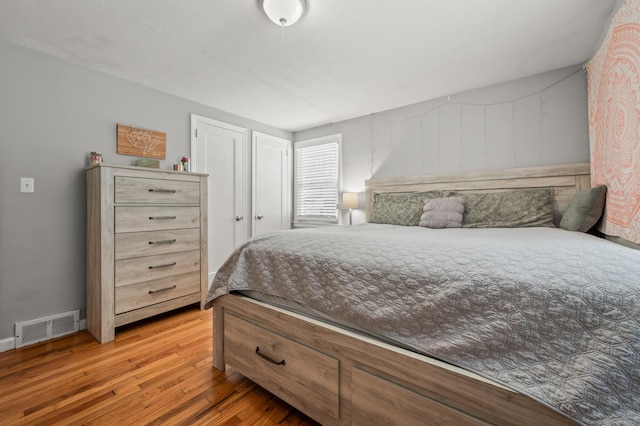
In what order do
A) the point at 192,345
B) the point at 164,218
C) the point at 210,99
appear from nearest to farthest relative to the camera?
the point at 192,345 → the point at 164,218 → the point at 210,99

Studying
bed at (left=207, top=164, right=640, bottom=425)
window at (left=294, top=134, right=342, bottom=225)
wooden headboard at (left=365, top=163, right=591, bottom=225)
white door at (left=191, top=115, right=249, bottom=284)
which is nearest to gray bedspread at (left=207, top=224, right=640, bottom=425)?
bed at (left=207, top=164, right=640, bottom=425)

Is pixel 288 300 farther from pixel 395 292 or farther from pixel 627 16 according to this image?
pixel 627 16

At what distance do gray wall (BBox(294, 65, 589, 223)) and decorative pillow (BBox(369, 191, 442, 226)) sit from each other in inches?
18.8

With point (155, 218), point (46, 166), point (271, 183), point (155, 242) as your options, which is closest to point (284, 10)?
point (155, 218)

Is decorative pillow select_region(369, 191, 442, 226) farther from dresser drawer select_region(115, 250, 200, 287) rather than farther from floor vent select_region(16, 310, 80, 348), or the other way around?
floor vent select_region(16, 310, 80, 348)

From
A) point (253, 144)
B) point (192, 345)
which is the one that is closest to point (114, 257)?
point (192, 345)

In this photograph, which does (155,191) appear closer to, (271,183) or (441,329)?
(271,183)

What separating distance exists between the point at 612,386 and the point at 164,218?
2927 millimetres

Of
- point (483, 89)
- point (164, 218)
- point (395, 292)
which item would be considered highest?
point (483, 89)

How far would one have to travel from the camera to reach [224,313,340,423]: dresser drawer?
3.99 feet

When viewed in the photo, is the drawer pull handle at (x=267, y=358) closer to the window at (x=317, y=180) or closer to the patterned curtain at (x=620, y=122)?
the patterned curtain at (x=620, y=122)

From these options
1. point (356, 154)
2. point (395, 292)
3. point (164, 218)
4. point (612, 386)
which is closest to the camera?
point (612, 386)

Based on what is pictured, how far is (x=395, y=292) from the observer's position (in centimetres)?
106

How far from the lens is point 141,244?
2447 millimetres
